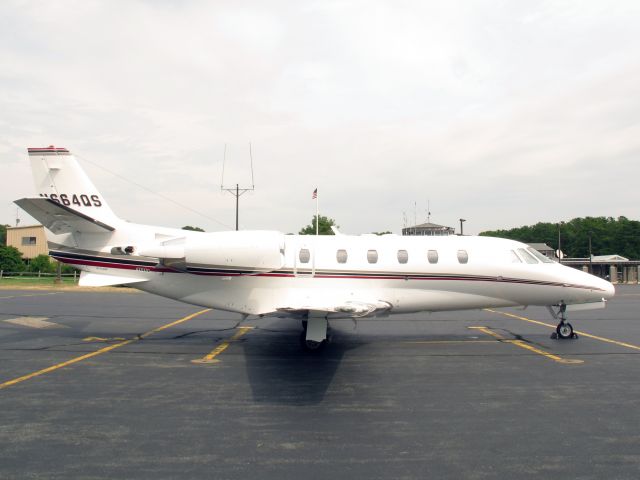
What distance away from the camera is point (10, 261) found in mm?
49750

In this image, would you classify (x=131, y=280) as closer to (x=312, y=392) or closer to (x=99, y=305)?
(x=312, y=392)

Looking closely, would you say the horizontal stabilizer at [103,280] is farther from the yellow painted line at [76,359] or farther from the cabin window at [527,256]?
the cabin window at [527,256]

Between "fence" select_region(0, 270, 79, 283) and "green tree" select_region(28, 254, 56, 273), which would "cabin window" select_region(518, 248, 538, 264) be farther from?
"green tree" select_region(28, 254, 56, 273)

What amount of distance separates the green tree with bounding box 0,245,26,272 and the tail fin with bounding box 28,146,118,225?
46733 millimetres

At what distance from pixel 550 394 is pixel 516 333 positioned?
6.96 m

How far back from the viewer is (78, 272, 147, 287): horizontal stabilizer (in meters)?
11.4

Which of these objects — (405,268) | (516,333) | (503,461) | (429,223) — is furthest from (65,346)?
(429,223)

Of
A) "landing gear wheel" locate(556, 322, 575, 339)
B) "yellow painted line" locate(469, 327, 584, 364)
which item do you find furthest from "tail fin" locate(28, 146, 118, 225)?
"landing gear wheel" locate(556, 322, 575, 339)

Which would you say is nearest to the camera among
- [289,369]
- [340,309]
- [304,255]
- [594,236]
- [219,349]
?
[340,309]

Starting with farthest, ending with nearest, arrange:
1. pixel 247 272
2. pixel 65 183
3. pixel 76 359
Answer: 1. pixel 65 183
2. pixel 247 272
3. pixel 76 359

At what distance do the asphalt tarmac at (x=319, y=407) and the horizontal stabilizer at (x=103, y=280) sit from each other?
1.70 m

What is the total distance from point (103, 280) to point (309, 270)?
17.6ft

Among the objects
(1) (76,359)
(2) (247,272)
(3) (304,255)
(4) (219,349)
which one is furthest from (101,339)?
(3) (304,255)

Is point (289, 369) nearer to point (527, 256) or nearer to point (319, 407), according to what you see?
point (319, 407)
